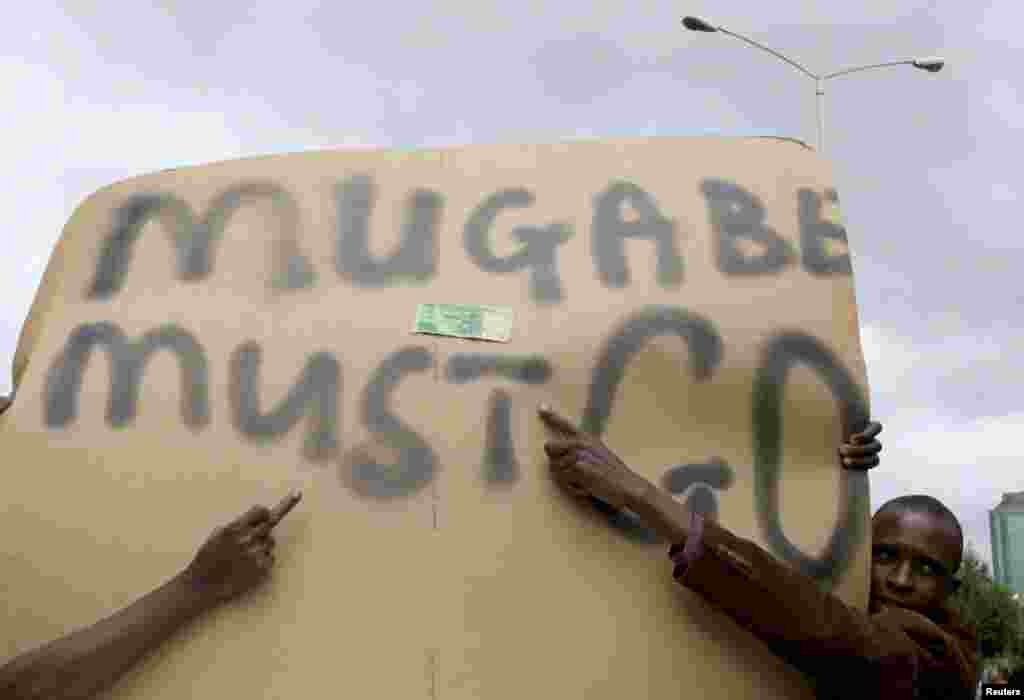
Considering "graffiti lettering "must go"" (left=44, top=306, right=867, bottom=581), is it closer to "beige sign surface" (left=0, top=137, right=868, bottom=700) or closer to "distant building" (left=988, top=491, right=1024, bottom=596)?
"beige sign surface" (left=0, top=137, right=868, bottom=700)

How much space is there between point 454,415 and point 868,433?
2.86 ft

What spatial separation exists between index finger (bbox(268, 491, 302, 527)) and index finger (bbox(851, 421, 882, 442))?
1177mm

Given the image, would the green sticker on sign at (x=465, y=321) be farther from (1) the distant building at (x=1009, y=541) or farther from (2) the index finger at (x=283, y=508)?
(1) the distant building at (x=1009, y=541)

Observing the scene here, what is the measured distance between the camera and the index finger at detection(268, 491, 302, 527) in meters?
2.55

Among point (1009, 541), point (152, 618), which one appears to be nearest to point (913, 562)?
point (152, 618)

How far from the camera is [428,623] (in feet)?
8.21

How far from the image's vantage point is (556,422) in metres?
2.56

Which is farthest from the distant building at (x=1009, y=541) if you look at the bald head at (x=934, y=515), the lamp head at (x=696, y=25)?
the bald head at (x=934, y=515)

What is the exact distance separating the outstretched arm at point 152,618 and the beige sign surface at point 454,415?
0.18ft

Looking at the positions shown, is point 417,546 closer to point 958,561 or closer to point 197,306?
point 197,306

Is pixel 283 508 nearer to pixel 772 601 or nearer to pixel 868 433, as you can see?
pixel 772 601

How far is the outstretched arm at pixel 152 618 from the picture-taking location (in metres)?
2.53

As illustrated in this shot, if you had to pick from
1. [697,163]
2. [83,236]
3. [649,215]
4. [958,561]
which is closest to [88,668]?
[83,236]

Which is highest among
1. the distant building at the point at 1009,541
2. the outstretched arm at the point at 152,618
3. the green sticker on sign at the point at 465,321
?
the green sticker on sign at the point at 465,321
